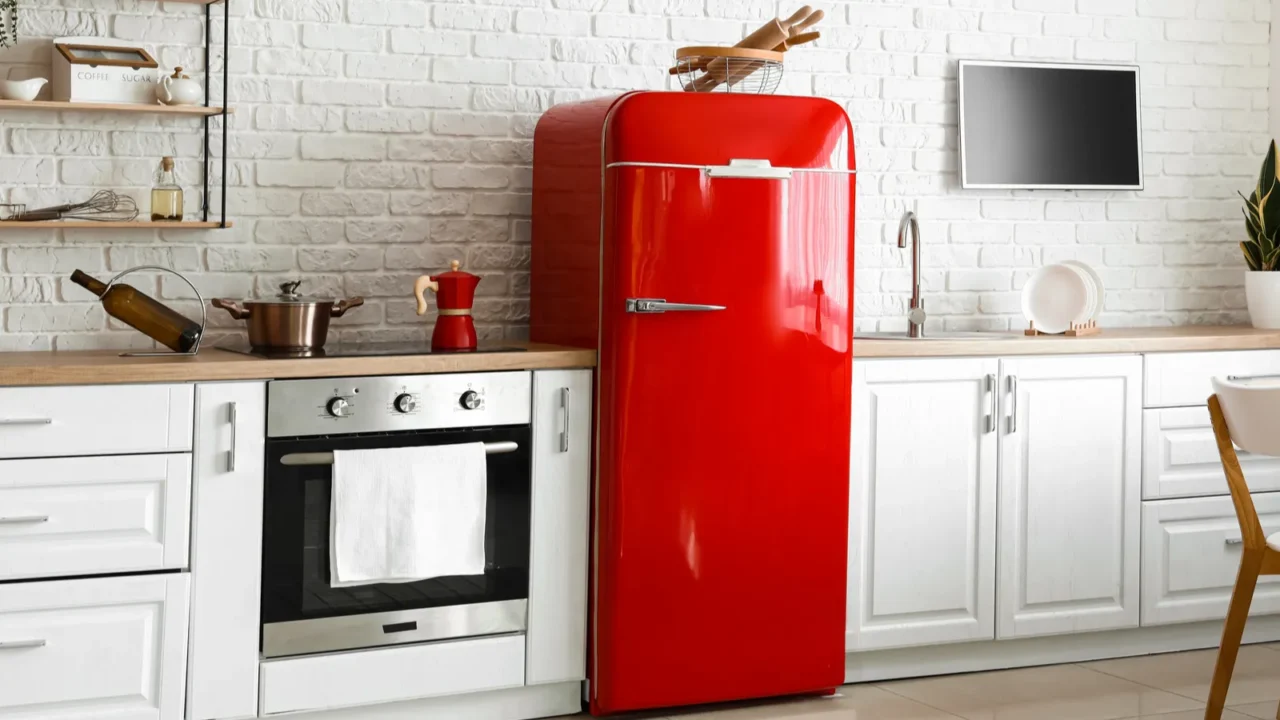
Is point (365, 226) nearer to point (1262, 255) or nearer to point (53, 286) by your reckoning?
point (53, 286)

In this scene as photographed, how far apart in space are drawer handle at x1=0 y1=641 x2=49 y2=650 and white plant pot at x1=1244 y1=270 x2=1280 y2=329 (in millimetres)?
3548

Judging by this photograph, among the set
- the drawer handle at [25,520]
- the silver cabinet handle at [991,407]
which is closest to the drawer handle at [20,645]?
the drawer handle at [25,520]

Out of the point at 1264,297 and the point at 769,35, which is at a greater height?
the point at 769,35

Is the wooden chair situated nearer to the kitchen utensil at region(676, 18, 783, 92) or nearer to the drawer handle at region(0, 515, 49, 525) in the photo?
the kitchen utensil at region(676, 18, 783, 92)

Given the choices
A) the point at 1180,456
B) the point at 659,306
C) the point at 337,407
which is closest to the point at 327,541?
the point at 337,407

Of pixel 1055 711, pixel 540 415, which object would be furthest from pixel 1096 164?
pixel 540 415

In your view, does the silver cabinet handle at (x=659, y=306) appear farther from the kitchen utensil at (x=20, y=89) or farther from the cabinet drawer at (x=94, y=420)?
the kitchen utensil at (x=20, y=89)

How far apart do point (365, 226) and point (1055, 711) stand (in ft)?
7.02

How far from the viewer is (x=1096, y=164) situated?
4430 millimetres

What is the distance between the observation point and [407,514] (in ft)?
10.3

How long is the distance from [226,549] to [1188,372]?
2660 millimetres

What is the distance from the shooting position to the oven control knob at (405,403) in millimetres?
3146

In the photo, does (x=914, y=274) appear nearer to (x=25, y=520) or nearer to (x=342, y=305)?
(x=342, y=305)

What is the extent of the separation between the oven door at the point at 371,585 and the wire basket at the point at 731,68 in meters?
1.03
